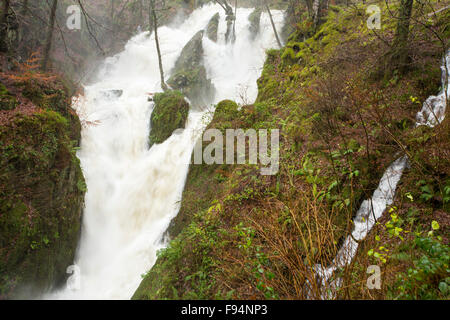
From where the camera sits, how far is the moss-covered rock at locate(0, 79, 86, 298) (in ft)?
14.8

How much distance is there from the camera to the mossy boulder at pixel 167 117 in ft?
32.0

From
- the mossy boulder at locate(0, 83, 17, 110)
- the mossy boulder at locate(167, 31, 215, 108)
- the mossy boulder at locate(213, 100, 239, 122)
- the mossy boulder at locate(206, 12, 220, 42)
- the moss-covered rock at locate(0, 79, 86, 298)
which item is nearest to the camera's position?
the moss-covered rock at locate(0, 79, 86, 298)

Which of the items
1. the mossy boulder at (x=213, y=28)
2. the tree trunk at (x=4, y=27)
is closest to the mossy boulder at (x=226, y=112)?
the tree trunk at (x=4, y=27)

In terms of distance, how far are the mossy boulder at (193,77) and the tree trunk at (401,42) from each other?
10.8m

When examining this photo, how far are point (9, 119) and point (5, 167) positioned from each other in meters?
1.21

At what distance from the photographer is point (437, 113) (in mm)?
3521

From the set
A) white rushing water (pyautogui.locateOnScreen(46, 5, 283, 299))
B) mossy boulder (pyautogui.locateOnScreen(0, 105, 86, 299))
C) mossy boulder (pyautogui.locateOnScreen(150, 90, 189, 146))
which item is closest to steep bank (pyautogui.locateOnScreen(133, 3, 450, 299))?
white rushing water (pyautogui.locateOnScreen(46, 5, 283, 299))

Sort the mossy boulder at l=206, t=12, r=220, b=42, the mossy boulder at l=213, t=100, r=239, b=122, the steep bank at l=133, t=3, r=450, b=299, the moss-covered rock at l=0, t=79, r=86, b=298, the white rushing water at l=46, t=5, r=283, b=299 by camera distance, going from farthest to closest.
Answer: the mossy boulder at l=206, t=12, r=220, b=42 → the mossy boulder at l=213, t=100, r=239, b=122 → the white rushing water at l=46, t=5, r=283, b=299 → the moss-covered rock at l=0, t=79, r=86, b=298 → the steep bank at l=133, t=3, r=450, b=299

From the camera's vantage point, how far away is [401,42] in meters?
4.40

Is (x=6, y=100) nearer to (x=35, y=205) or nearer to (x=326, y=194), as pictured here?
(x=35, y=205)

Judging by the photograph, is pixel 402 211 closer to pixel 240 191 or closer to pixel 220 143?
pixel 240 191

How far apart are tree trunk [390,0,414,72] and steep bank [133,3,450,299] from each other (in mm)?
192

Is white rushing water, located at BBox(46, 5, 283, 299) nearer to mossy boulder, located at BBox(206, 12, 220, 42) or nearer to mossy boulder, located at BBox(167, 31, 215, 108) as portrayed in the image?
mossy boulder, located at BBox(167, 31, 215, 108)

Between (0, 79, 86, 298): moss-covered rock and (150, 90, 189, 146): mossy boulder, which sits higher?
(150, 90, 189, 146): mossy boulder
